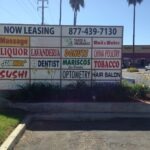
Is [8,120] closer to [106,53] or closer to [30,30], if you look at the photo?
[30,30]

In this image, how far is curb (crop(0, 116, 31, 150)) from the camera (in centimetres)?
1027

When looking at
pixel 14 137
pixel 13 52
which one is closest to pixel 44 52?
pixel 13 52

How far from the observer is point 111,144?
1138 cm

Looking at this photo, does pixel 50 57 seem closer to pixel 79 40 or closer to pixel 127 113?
pixel 79 40

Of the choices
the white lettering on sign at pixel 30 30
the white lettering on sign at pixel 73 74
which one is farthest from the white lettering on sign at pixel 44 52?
the white lettering on sign at pixel 73 74

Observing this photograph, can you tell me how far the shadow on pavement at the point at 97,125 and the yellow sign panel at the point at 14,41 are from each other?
4.80 m

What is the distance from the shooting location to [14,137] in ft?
37.2

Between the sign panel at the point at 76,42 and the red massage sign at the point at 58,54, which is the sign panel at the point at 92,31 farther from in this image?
the sign panel at the point at 76,42

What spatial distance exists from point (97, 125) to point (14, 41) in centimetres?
622

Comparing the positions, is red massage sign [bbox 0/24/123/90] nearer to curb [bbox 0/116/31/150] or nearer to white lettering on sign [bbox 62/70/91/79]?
white lettering on sign [bbox 62/70/91/79]

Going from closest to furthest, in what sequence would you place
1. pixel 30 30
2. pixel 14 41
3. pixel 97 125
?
pixel 97 125 → pixel 14 41 → pixel 30 30

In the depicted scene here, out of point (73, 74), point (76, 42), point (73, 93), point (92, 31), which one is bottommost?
point (73, 93)

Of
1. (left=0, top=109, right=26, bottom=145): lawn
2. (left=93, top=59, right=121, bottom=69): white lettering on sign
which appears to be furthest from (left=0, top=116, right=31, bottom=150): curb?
(left=93, top=59, right=121, bottom=69): white lettering on sign

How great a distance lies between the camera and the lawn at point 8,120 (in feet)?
38.1
